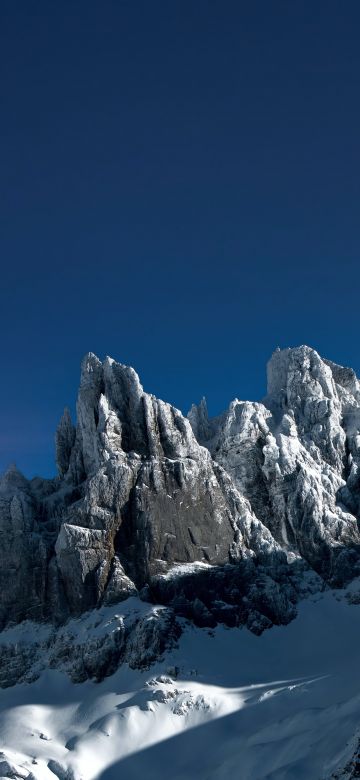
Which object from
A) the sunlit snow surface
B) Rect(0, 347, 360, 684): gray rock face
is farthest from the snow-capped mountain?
the sunlit snow surface

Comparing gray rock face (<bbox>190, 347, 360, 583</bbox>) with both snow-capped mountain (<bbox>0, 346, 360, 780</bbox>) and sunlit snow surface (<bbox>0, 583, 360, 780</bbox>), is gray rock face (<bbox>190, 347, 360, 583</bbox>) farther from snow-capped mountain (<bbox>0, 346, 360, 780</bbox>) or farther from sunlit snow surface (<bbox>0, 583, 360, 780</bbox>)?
sunlit snow surface (<bbox>0, 583, 360, 780</bbox>)

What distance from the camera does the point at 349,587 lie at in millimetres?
147500

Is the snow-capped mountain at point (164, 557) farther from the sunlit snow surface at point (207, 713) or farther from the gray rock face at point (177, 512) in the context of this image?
the sunlit snow surface at point (207, 713)

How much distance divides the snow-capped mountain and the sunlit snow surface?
0.42 meters

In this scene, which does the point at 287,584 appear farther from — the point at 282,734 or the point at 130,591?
the point at 282,734

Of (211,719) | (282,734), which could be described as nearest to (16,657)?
(211,719)

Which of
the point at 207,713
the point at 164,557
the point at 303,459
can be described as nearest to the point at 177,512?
the point at 164,557

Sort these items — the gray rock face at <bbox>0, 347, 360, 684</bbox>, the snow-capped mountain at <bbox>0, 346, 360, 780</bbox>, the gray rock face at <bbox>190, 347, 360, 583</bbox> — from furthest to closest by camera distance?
the gray rock face at <bbox>190, 347, 360, 583</bbox> → the gray rock face at <bbox>0, 347, 360, 684</bbox> → the snow-capped mountain at <bbox>0, 346, 360, 780</bbox>

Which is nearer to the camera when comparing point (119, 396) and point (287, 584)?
point (287, 584)

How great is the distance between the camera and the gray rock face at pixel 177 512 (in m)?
138

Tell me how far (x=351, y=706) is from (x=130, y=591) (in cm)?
5033

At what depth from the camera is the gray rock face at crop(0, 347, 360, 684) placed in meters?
138

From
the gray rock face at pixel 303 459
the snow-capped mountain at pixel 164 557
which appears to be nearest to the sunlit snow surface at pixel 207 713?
the snow-capped mountain at pixel 164 557

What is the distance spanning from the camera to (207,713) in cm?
11175
